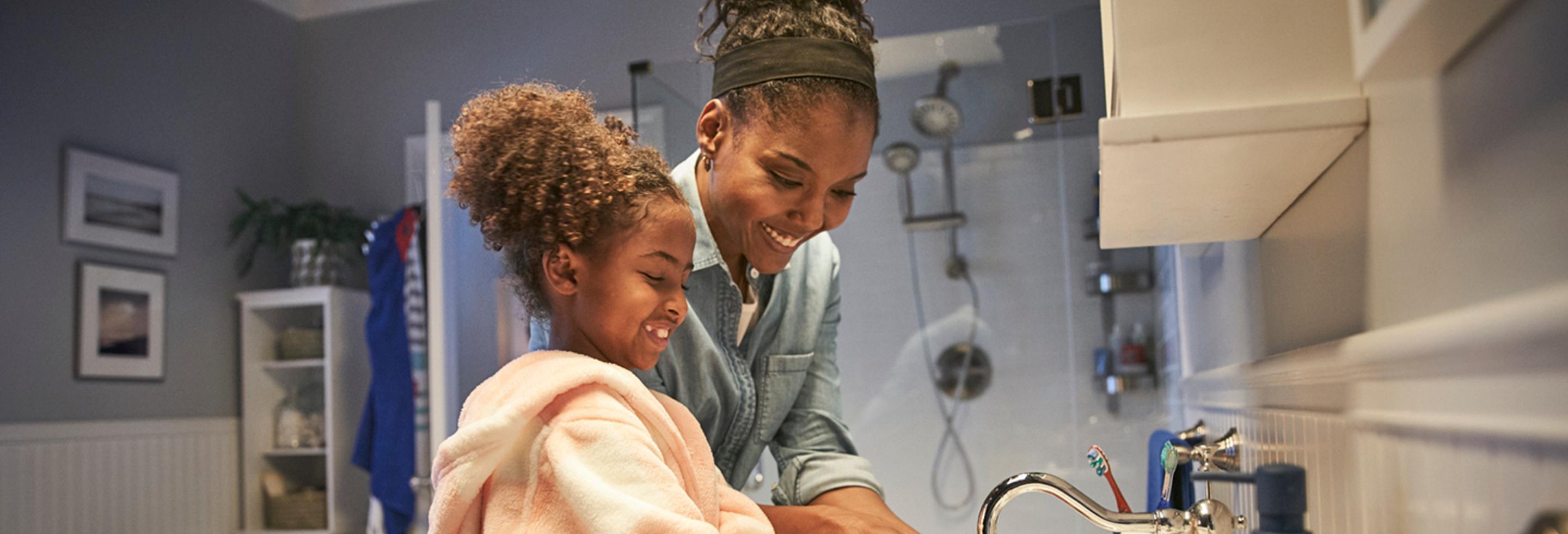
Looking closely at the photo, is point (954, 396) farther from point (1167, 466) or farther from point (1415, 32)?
point (1415, 32)

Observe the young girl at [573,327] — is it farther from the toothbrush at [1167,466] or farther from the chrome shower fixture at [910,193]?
the chrome shower fixture at [910,193]

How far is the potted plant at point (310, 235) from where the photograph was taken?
11.4 feet

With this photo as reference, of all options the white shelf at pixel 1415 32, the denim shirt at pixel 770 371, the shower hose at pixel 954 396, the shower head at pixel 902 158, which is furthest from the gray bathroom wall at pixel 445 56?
the white shelf at pixel 1415 32

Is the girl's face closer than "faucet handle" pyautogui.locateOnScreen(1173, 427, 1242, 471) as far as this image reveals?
Yes

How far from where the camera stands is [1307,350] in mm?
671

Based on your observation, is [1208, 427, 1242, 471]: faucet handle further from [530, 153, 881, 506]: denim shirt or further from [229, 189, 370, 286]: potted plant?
[229, 189, 370, 286]: potted plant

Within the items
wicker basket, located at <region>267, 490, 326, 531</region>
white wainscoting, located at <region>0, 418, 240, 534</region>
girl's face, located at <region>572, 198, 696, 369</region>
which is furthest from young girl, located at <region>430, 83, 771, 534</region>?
wicker basket, located at <region>267, 490, 326, 531</region>

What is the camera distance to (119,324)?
3248 millimetres

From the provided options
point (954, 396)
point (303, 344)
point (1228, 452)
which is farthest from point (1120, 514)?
point (303, 344)

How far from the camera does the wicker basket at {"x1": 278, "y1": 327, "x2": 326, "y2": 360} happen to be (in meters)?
3.47

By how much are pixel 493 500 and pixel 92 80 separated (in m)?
3.21

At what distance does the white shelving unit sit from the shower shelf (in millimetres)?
3068

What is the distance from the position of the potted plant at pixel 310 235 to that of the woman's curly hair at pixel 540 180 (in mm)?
2853

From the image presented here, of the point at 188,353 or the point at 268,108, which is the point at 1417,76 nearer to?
the point at 188,353
